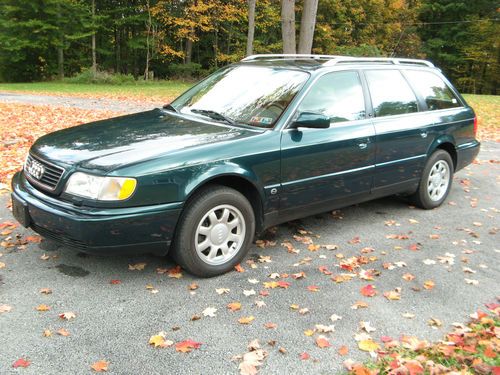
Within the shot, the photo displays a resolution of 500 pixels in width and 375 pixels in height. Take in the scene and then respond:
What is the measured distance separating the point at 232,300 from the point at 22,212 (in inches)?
69.1

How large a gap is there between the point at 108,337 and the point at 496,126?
14.2 m

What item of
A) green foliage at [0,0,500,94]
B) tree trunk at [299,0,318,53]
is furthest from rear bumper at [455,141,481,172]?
green foliage at [0,0,500,94]

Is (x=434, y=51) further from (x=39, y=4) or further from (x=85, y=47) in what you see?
(x=39, y=4)

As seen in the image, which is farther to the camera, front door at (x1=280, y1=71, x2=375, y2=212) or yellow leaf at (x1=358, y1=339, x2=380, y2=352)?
front door at (x1=280, y1=71, x2=375, y2=212)

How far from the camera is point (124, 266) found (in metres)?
3.98

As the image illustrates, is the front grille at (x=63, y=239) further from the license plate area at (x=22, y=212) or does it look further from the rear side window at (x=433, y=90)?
the rear side window at (x=433, y=90)

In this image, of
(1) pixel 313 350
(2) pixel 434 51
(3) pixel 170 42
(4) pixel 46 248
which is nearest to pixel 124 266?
(4) pixel 46 248

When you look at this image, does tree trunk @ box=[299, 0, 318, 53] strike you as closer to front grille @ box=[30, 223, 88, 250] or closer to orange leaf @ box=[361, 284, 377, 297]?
orange leaf @ box=[361, 284, 377, 297]

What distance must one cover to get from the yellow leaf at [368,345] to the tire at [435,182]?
3.09 metres

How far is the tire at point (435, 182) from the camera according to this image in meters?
5.71

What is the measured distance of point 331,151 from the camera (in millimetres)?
4488

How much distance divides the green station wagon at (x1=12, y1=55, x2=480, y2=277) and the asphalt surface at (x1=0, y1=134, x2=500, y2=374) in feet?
1.26

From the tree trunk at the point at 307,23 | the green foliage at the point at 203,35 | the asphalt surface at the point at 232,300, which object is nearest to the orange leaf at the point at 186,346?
the asphalt surface at the point at 232,300

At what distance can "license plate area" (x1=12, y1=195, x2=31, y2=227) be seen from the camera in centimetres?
366
